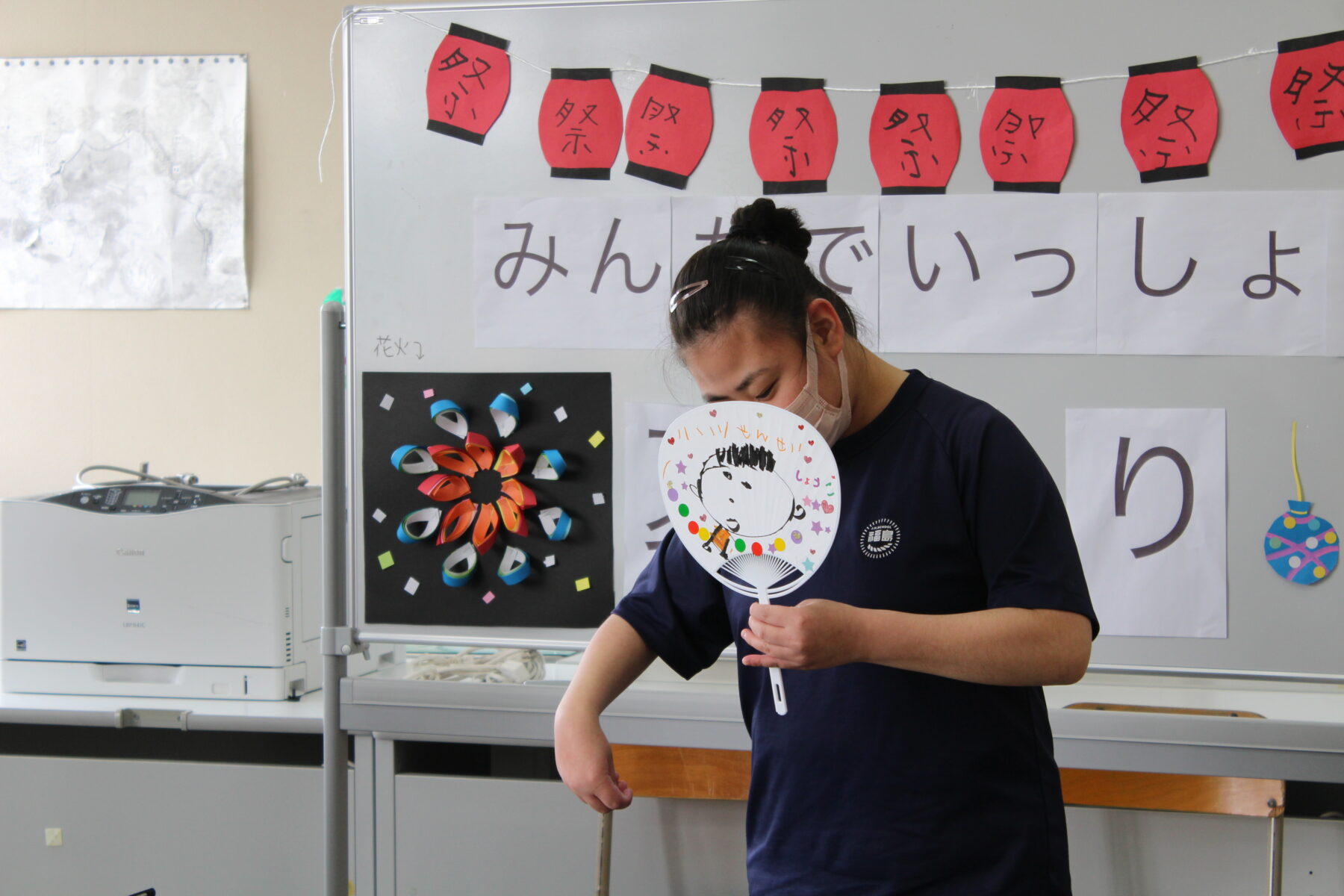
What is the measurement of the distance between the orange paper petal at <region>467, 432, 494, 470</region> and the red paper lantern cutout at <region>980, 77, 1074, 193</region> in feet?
2.91

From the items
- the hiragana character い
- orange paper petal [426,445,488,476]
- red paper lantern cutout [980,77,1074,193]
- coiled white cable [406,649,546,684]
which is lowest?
coiled white cable [406,649,546,684]

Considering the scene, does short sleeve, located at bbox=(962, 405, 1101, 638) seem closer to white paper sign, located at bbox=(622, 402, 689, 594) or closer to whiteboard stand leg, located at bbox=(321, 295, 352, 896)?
white paper sign, located at bbox=(622, 402, 689, 594)

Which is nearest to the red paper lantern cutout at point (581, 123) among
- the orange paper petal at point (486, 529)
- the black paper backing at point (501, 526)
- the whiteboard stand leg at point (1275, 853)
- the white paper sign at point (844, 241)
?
the white paper sign at point (844, 241)

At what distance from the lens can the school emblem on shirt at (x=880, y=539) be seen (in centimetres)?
87

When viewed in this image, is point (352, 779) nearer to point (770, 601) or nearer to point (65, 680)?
point (65, 680)

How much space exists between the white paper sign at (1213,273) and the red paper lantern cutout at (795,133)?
16.3 inches

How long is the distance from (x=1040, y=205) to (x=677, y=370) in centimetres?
60

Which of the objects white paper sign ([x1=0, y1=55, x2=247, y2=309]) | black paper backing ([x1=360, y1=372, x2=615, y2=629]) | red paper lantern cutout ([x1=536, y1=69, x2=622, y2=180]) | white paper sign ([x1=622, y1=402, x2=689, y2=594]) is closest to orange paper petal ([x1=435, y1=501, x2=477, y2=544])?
black paper backing ([x1=360, y1=372, x2=615, y2=629])

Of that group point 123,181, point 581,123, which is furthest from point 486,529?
point 123,181

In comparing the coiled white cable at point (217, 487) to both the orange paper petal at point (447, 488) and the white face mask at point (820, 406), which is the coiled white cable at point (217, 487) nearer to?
the orange paper petal at point (447, 488)

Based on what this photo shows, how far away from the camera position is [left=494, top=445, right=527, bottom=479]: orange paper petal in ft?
5.42

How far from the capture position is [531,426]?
1658 mm

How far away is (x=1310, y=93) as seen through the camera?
1.45m

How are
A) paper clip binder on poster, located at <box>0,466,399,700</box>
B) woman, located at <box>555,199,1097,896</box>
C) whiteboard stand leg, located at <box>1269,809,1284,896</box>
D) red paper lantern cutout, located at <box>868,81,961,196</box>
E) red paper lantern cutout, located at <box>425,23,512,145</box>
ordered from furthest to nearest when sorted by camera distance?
paper clip binder on poster, located at <box>0,466,399,700</box> → red paper lantern cutout, located at <box>425,23,512,145</box> → red paper lantern cutout, located at <box>868,81,961,196</box> → whiteboard stand leg, located at <box>1269,809,1284,896</box> → woman, located at <box>555,199,1097,896</box>
